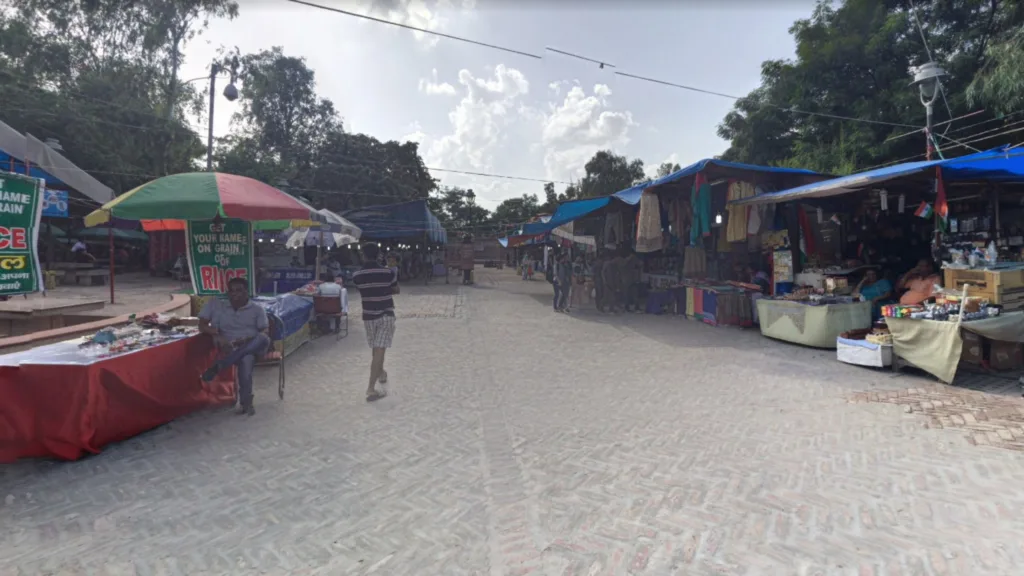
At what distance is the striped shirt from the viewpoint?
582 centimetres

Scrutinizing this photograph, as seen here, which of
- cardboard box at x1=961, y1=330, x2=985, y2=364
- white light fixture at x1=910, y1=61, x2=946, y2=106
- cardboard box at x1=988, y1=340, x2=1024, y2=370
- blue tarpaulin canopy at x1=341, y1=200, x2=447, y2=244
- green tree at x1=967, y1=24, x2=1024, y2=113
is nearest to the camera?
cardboard box at x1=961, y1=330, x2=985, y2=364

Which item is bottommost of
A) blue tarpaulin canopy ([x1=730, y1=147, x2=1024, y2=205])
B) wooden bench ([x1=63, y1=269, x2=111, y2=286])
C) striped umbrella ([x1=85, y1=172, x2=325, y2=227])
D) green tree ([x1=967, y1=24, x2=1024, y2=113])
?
wooden bench ([x1=63, y1=269, x2=111, y2=286])

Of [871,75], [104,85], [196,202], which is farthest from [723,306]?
[104,85]

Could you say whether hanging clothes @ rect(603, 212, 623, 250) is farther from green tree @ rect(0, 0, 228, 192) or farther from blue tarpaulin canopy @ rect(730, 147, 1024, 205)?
green tree @ rect(0, 0, 228, 192)

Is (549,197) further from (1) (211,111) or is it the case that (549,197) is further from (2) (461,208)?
(1) (211,111)

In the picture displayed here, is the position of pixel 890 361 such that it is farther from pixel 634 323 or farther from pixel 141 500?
pixel 141 500

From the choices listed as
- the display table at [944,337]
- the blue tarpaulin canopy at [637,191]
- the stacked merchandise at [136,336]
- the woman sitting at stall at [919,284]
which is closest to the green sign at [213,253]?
the stacked merchandise at [136,336]

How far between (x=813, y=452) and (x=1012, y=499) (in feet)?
3.83

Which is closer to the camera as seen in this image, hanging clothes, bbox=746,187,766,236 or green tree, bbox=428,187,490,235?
hanging clothes, bbox=746,187,766,236

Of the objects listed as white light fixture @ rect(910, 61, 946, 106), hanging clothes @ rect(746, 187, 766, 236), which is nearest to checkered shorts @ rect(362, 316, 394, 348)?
hanging clothes @ rect(746, 187, 766, 236)

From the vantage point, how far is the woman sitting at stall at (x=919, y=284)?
7.32 metres

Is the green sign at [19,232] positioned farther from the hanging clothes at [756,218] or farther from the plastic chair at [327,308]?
the hanging clothes at [756,218]

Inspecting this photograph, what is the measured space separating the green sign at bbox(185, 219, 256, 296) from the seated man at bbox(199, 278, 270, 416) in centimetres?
116

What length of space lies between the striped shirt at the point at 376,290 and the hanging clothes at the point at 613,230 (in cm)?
989
